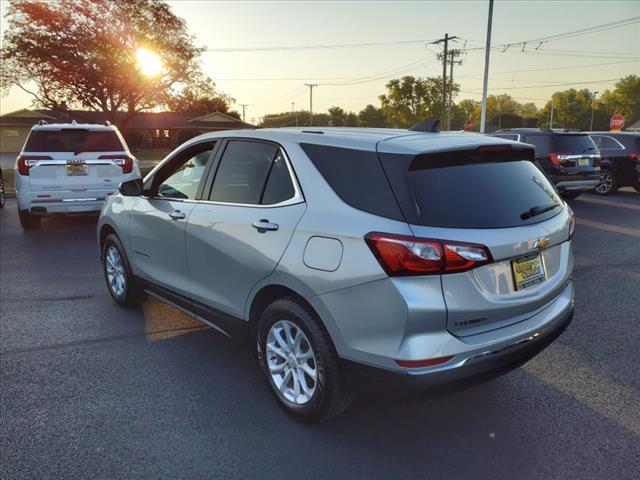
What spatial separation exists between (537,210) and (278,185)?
1524mm

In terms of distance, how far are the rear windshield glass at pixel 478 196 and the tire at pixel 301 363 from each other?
852mm

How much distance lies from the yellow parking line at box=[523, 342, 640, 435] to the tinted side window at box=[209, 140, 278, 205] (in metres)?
2.37

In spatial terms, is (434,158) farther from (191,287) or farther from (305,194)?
(191,287)

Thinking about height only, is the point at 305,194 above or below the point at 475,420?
above

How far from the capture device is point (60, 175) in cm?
878

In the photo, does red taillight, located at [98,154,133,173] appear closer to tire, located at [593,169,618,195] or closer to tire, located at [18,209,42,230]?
tire, located at [18,209,42,230]

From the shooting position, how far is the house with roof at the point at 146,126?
6125 cm

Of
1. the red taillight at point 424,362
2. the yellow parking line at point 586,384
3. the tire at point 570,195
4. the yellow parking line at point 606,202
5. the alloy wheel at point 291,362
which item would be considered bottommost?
the yellow parking line at point 586,384

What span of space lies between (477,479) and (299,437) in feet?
3.23

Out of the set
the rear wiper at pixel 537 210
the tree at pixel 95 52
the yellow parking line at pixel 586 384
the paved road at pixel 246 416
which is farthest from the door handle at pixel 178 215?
the tree at pixel 95 52

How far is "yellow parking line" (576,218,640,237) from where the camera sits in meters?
9.42

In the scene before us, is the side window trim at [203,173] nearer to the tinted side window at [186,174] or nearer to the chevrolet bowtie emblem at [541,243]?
the tinted side window at [186,174]

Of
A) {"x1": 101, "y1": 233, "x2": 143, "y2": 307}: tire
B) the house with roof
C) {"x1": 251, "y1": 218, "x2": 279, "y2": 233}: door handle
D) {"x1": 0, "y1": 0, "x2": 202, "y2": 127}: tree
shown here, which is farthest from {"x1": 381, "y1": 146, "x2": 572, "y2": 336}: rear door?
the house with roof

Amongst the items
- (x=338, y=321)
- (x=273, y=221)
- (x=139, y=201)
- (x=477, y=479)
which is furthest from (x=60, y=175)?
(x=477, y=479)
